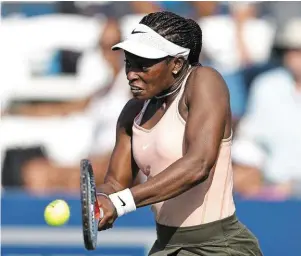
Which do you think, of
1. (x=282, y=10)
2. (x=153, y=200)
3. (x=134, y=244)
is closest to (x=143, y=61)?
(x=153, y=200)

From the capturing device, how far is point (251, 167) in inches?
322

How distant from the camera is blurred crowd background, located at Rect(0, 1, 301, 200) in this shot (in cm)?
820

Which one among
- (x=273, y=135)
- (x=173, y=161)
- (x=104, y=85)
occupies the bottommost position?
(x=173, y=161)

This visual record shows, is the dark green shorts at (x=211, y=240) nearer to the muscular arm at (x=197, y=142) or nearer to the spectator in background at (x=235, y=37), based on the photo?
the muscular arm at (x=197, y=142)

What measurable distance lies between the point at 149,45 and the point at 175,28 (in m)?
0.19

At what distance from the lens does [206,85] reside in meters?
4.39

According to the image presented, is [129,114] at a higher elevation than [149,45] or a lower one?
lower

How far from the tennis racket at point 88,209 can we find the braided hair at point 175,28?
2.70 ft

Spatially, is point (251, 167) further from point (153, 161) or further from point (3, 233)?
point (153, 161)

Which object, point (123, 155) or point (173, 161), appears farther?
point (123, 155)

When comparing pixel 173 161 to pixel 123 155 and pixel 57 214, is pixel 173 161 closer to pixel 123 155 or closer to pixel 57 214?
pixel 123 155

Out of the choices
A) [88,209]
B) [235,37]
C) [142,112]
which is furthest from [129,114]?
[235,37]

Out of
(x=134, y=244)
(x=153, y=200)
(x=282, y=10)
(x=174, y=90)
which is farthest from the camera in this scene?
(x=282, y=10)

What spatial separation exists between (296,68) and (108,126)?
183cm
